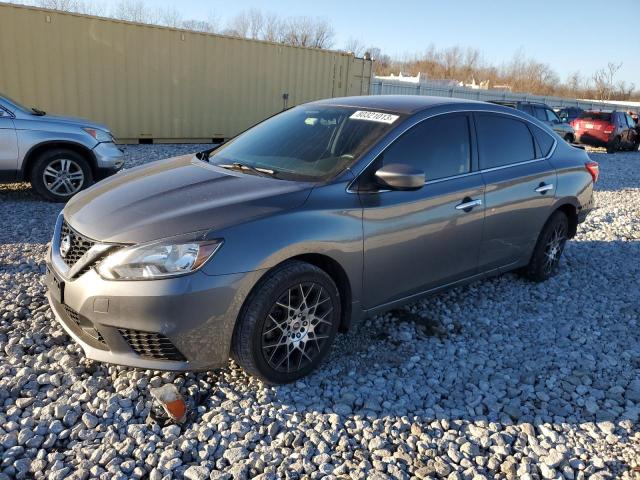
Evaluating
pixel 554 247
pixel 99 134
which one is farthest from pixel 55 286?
pixel 99 134

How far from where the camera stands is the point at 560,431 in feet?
9.53

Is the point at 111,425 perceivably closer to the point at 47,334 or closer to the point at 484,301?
the point at 47,334

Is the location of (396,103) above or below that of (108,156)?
above

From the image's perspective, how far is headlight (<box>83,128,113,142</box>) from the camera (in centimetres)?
726

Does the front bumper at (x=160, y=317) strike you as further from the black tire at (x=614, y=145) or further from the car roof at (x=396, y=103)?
the black tire at (x=614, y=145)

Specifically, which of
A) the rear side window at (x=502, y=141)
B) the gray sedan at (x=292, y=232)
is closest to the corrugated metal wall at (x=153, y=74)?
the gray sedan at (x=292, y=232)

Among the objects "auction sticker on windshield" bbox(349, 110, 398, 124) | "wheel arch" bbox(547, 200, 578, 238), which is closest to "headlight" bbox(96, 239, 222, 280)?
"auction sticker on windshield" bbox(349, 110, 398, 124)

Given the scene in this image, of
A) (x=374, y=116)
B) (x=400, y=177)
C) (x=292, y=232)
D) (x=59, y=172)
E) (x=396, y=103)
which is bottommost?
(x=59, y=172)

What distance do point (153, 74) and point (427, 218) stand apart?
11154mm

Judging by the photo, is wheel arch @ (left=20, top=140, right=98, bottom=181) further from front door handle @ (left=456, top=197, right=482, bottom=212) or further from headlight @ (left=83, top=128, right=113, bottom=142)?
front door handle @ (left=456, top=197, right=482, bottom=212)

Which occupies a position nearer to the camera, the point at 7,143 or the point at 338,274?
the point at 338,274

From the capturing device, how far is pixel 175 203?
9.85ft

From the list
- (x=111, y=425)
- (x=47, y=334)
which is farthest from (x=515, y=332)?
(x=47, y=334)

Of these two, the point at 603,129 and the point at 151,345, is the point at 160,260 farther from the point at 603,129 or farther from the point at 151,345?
the point at 603,129
